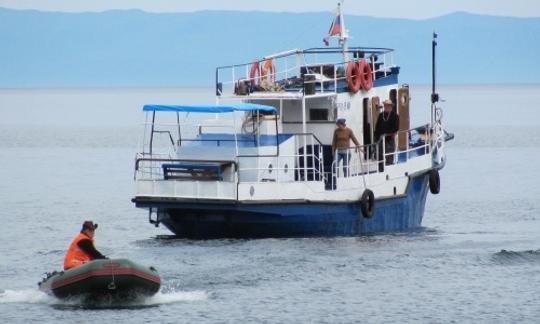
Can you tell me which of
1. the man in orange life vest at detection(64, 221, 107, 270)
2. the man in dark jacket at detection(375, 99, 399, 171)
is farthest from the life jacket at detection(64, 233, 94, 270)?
the man in dark jacket at detection(375, 99, 399, 171)

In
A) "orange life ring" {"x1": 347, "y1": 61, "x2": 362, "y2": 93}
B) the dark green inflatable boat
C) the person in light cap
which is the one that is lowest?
the dark green inflatable boat

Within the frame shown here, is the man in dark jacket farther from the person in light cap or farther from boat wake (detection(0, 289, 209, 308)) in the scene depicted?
boat wake (detection(0, 289, 209, 308))

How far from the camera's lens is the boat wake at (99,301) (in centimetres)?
2638

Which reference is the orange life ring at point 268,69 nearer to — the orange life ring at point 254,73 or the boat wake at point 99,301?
the orange life ring at point 254,73

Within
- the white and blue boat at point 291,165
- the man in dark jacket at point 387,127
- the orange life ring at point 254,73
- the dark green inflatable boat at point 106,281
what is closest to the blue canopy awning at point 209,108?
the white and blue boat at point 291,165

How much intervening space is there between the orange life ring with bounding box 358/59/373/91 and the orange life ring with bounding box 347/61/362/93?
9 centimetres

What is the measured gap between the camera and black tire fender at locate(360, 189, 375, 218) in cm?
3256

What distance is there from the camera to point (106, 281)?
25.5 meters

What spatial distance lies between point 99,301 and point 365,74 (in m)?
11.0

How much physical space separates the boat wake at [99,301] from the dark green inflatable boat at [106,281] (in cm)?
24

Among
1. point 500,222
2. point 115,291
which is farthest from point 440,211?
point 115,291

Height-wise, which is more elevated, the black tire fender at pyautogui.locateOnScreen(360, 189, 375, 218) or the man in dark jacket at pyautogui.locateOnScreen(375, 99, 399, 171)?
the man in dark jacket at pyautogui.locateOnScreen(375, 99, 399, 171)

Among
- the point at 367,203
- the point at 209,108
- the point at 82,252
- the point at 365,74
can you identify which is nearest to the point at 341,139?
the point at 367,203

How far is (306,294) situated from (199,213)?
14.3 feet
